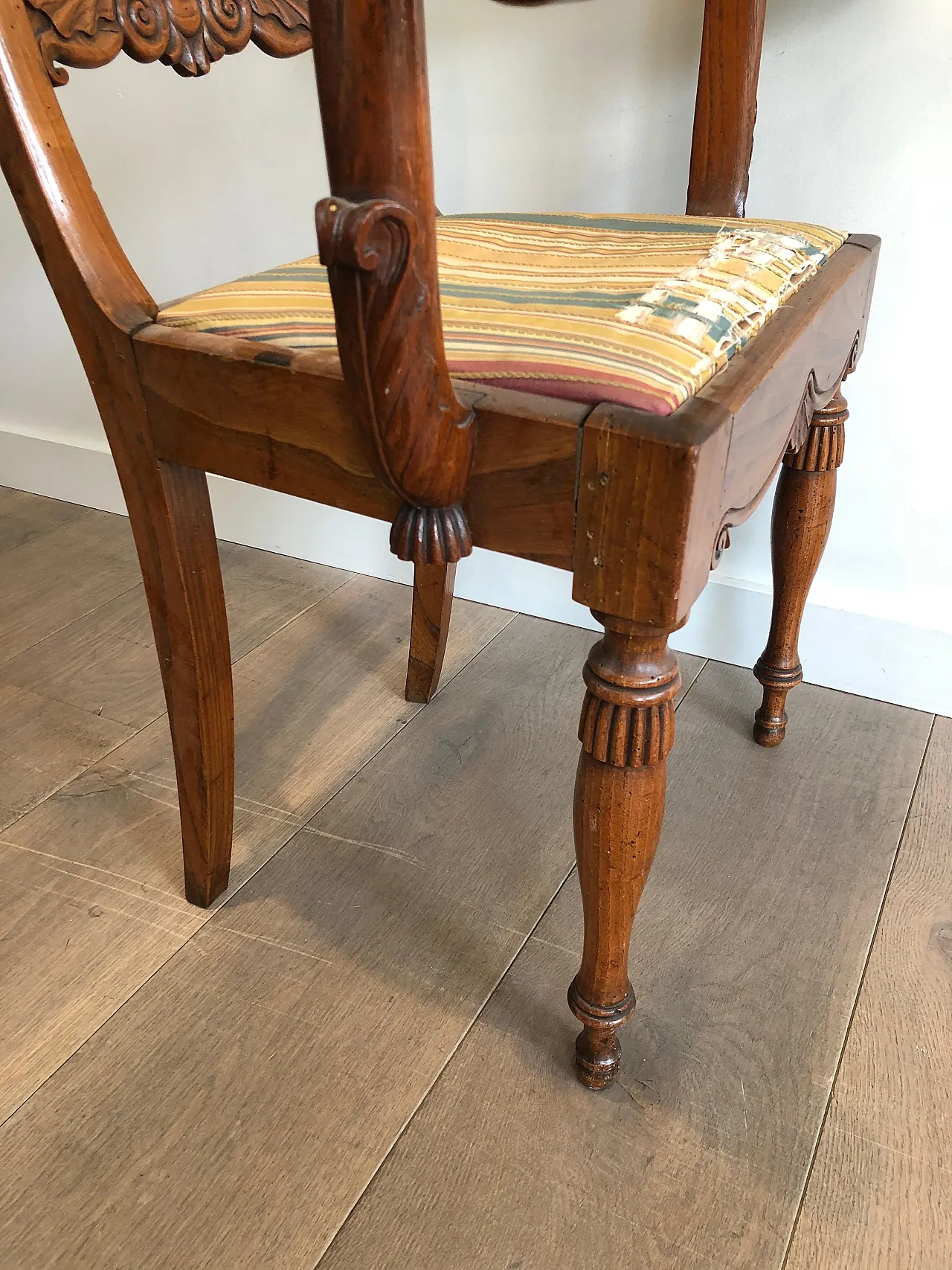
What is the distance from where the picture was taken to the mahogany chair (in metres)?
0.47

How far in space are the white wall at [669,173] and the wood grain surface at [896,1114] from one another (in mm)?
340

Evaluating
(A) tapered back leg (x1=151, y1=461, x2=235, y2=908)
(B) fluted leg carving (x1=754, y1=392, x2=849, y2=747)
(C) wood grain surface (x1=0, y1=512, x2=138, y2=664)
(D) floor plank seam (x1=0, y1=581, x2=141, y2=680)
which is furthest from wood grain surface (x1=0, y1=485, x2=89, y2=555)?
(B) fluted leg carving (x1=754, y1=392, x2=849, y2=747)

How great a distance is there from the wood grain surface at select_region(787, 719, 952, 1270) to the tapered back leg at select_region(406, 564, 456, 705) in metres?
0.51

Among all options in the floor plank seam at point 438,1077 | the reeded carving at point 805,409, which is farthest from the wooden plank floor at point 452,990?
the reeded carving at point 805,409

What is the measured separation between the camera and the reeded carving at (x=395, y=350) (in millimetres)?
434

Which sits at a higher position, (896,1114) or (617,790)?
(617,790)

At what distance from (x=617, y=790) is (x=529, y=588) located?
2.37ft

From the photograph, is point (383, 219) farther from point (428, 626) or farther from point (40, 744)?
point (40, 744)

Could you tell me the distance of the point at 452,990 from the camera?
82 cm

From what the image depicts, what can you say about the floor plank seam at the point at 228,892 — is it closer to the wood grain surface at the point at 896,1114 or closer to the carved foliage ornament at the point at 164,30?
the wood grain surface at the point at 896,1114

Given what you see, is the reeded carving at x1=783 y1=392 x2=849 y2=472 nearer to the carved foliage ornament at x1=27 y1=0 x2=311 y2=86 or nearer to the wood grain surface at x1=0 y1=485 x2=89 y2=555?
the carved foliage ornament at x1=27 y1=0 x2=311 y2=86

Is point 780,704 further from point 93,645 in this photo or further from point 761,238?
point 93,645

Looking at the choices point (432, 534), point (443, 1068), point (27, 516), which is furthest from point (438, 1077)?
point (27, 516)

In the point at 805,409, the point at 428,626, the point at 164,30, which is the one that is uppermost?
the point at 164,30
